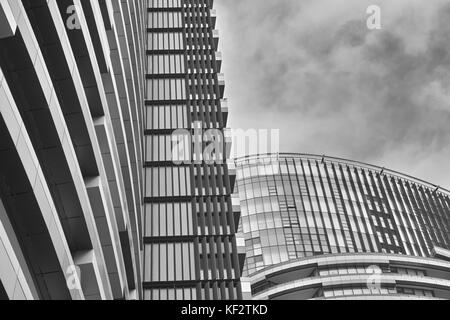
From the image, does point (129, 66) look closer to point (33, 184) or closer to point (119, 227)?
point (119, 227)

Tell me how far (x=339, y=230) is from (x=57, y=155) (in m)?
69.8

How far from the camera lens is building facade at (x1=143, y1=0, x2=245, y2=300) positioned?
34812 millimetres

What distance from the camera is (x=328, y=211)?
8581cm

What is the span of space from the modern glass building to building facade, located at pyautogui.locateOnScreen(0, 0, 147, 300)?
4879 centimetres

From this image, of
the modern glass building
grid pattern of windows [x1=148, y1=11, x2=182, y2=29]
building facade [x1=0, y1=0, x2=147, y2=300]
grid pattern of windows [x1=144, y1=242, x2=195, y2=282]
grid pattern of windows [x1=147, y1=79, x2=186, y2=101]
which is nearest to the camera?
building facade [x1=0, y1=0, x2=147, y2=300]

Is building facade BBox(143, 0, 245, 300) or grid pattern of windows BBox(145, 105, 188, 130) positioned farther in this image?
grid pattern of windows BBox(145, 105, 188, 130)

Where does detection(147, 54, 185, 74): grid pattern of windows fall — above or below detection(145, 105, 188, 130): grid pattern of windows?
above

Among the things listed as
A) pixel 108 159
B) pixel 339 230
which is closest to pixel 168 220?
pixel 108 159

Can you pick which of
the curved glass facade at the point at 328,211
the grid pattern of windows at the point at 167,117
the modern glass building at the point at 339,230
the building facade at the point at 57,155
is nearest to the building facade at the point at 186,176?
the grid pattern of windows at the point at 167,117

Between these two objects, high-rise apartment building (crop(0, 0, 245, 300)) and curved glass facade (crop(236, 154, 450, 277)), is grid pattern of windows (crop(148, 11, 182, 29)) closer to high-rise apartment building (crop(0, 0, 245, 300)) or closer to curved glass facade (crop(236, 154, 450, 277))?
high-rise apartment building (crop(0, 0, 245, 300))

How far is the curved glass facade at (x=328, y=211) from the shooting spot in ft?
263

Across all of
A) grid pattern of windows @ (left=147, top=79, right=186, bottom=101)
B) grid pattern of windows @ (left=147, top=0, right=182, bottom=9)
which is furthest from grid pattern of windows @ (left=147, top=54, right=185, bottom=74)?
grid pattern of windows @ (left=147, top=0, right=182, bottom=9)

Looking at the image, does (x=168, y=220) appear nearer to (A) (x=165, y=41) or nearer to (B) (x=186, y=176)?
(B) (x=186, y=176)
